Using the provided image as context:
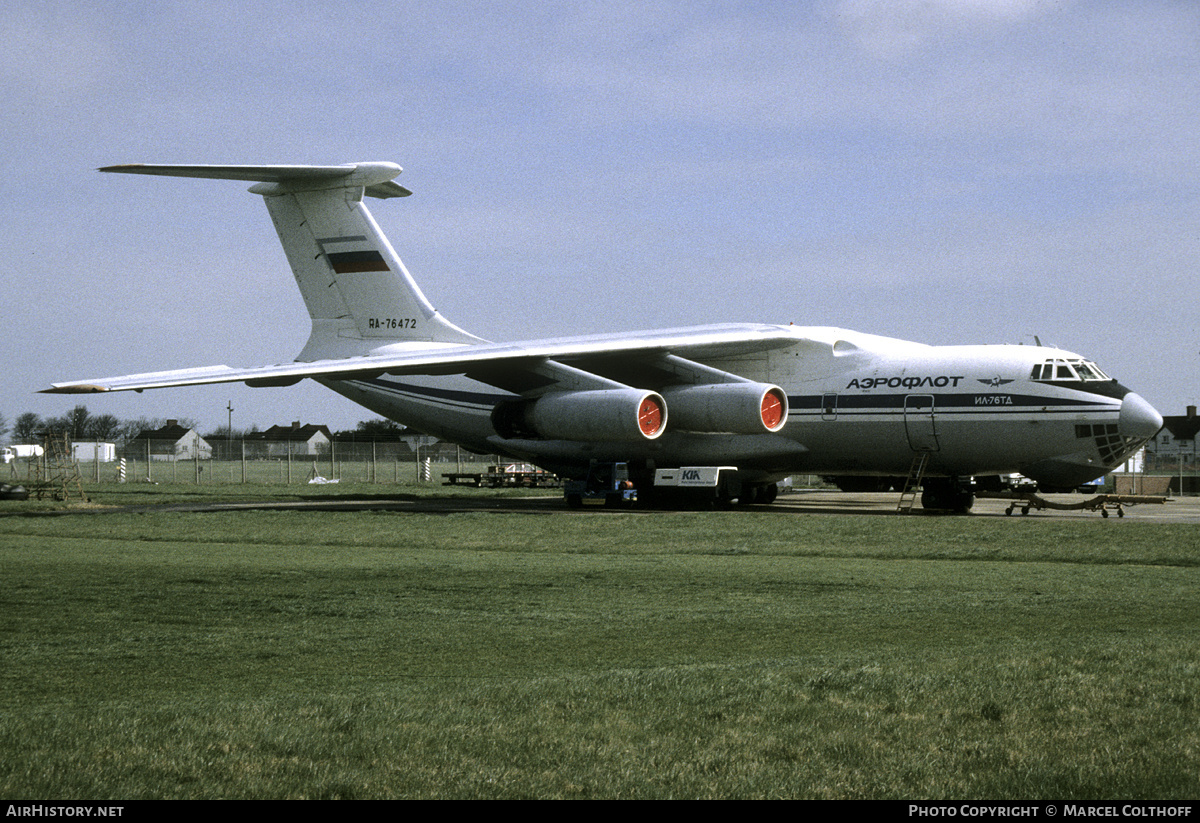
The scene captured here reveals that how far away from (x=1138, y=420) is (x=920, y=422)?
3857 mm

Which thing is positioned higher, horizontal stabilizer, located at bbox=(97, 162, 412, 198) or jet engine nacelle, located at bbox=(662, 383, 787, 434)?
horizontal stabilizer, located at bbox=(97, 162, 412, 198)

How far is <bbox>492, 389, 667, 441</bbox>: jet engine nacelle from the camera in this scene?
23906 mm

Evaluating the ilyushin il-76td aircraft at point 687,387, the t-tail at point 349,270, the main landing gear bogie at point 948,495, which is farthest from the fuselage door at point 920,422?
the t-tail at point 349,270

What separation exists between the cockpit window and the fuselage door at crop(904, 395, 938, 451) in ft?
6.49

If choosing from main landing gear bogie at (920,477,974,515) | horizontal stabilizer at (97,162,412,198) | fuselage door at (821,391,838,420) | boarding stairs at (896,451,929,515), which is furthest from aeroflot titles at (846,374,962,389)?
horizontal stabilizer at (97,162,412,198)

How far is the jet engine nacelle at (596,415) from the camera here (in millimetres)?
23906

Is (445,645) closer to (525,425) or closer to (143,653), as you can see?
(143,653)

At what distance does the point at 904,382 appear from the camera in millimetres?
24266

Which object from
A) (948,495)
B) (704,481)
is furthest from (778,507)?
(948,495)

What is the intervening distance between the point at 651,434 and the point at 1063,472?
770cm

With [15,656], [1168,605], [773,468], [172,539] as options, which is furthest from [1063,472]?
[15,656]

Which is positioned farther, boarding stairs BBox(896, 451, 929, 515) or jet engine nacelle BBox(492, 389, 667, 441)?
boarding stairs BBox(896, 451, 929, 515)

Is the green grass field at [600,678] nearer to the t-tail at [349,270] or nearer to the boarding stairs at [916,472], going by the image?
the boarding stairs at [916,472]

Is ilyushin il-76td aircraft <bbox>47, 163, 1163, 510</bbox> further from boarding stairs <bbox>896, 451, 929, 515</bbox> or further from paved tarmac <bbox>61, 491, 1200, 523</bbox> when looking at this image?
paved tarmac <bbox>61, 491, 1200, 523</bbox>
